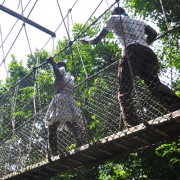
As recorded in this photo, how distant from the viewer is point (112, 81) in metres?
3.06

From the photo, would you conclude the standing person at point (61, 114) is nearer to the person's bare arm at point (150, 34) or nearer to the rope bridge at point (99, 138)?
the rope bridge at point (99, 138)

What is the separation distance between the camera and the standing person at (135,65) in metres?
2.14

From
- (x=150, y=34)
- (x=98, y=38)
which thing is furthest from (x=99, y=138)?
(x=150, y=34)

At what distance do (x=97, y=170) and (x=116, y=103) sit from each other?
4.44 meters

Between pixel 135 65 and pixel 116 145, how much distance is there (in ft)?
1.89

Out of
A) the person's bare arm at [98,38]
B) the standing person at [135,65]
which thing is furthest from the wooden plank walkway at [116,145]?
the person's bare arm at [98,38]

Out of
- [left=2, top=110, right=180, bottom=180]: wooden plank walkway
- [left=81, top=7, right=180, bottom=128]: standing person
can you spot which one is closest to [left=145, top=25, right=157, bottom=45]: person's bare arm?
[left=81, top=7, right=180, bottom=128]: standing person

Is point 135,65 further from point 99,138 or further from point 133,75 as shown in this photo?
point 99,138

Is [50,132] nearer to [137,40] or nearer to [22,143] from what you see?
[22,143]

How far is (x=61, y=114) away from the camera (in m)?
2.88

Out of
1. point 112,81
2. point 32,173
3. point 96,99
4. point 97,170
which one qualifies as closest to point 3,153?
point 32,173

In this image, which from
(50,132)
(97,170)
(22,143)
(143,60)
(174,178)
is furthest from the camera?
(97,170)

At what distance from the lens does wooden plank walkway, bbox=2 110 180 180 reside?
193 centimetres

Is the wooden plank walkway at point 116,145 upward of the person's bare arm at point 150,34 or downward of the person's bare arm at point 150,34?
downward
